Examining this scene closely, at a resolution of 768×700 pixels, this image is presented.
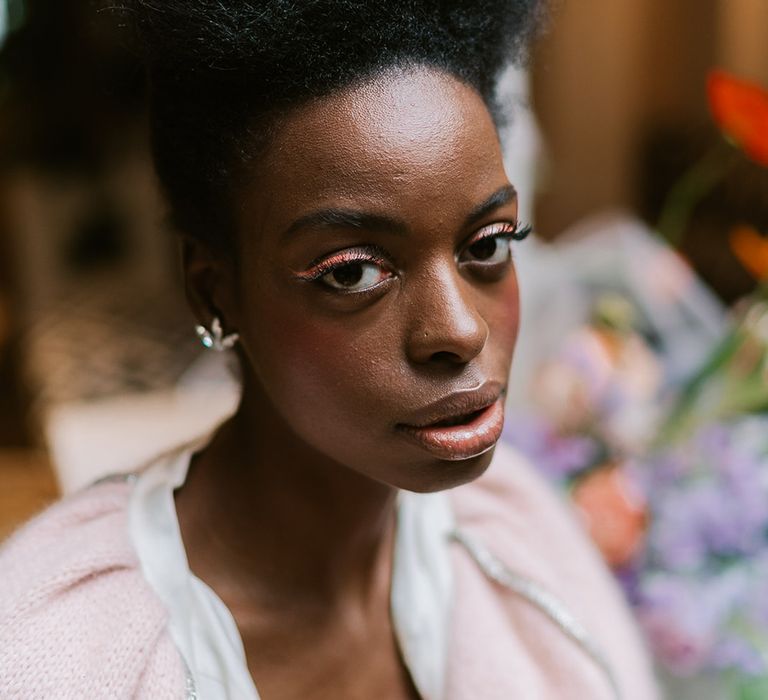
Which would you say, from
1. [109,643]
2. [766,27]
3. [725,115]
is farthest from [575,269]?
[766,27]

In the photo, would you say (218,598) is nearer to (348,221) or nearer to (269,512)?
(269,512)

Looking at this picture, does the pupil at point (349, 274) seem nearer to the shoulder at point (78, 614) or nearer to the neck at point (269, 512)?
the neck at point (269, 512)

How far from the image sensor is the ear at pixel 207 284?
0.64 m

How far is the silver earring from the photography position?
2.19 feet

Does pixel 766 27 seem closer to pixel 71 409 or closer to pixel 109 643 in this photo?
pixel 71 409

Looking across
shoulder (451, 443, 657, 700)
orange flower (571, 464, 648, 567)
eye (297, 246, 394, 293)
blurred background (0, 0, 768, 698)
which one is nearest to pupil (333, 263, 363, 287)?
eye (297, 246, 394, 293)

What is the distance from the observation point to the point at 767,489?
889mm

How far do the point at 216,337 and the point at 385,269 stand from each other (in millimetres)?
155

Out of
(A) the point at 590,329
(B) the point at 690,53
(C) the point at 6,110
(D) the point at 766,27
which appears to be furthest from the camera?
(C) the point at 6,110

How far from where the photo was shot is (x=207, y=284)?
0.66 meters

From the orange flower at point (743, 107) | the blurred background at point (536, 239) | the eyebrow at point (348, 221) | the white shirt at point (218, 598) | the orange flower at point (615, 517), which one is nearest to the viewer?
the eyebrow at point (348, 221)

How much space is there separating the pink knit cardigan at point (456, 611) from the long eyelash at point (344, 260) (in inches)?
9.6

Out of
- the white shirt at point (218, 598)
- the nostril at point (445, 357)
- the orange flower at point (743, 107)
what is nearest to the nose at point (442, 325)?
the nostril at point (445, 357)

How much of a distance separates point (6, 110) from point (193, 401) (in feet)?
7.64
